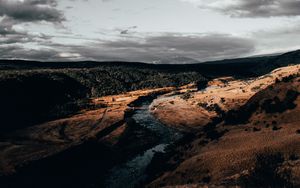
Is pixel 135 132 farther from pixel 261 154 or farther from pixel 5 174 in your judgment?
pixel 261 154

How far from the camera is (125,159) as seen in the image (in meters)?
102

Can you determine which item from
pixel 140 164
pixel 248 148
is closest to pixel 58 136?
pixel 140 164

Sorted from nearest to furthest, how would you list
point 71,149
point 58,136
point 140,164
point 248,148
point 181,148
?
point 248,148 < point 140,164 < point 181,148 < point 71,149 < point 58,136

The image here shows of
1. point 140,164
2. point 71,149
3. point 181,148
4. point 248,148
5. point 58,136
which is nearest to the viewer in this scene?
point 248,148

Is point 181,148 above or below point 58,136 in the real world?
above

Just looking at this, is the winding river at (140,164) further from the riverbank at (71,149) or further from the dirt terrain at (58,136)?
the dirt terrain at (58,136)

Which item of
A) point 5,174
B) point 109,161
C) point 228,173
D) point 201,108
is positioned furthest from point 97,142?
point 201,108

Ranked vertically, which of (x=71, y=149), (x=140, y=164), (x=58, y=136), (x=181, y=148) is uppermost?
(x=181, y=148)

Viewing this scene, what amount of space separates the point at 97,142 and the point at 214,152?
136 ft

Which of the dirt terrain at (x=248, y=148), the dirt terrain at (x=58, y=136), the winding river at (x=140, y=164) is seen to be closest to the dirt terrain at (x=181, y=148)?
the dirt terrain at (x=248, y=148)

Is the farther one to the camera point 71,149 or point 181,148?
point 71,149

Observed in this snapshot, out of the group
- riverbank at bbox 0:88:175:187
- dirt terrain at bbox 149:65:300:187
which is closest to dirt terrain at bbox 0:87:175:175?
riverbank at bbox 0:88:175:187

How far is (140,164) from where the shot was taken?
96.2m

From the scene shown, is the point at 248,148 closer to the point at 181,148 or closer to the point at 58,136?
the point at 181,148
